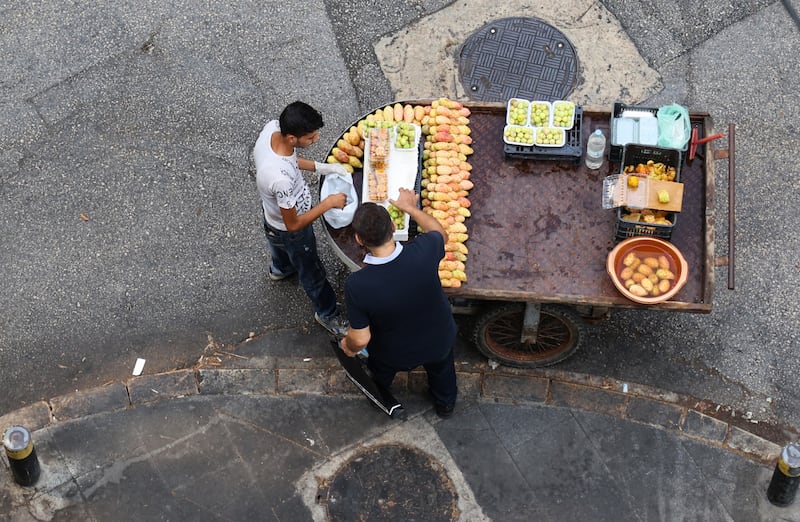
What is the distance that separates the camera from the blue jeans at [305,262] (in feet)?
21.7

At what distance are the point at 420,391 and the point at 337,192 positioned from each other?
5.56ft

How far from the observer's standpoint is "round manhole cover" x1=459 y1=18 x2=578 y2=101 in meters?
8.48

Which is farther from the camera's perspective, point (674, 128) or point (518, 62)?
point (518, 62)

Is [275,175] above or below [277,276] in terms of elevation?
above

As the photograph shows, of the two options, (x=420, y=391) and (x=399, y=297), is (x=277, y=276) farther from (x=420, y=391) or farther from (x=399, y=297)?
(x=399, y=297)

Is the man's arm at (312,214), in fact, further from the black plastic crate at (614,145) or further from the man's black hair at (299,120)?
the black plastic crate at (614,145)

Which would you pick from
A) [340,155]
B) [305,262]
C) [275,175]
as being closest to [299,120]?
[275,175]

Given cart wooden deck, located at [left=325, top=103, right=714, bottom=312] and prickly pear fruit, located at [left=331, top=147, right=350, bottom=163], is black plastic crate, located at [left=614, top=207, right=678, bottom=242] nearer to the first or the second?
cart wooden deck, located at [left=325, top=103, right=714, bottom=312]

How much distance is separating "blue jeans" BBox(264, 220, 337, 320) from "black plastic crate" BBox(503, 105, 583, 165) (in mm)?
1575

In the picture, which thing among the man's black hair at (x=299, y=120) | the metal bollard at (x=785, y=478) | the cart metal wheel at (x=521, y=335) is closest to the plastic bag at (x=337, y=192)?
the man's black hair at (x=299, y=120)

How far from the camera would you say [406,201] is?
6.28 m

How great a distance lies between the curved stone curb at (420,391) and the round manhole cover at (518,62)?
2726mm

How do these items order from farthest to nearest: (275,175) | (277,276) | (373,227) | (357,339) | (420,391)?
(277,276) < (420,391) < (275,175) < (357,339) < (373,227)

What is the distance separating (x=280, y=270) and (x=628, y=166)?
2.85 meters
